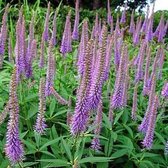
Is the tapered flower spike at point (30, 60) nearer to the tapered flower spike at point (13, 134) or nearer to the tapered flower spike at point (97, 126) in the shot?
the tapered flower spike at point (97, 126)

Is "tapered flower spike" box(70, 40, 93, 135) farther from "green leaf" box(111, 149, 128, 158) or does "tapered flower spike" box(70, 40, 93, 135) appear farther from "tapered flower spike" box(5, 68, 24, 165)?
"green leaf" box(111, 149, 128, 158)

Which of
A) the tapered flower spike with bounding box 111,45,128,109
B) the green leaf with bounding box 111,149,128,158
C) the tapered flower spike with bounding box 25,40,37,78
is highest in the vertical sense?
the tapered flower spike with bounding box 25,40,37,78

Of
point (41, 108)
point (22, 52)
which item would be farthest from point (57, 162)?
point (22, 52)

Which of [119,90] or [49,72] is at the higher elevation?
[49,72]

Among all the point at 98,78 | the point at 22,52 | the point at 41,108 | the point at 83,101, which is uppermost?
the point at 22,52

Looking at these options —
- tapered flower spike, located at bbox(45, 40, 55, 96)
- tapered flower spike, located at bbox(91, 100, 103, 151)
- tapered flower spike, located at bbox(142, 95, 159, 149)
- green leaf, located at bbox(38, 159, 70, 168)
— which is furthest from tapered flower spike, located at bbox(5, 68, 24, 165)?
tapered flower spike, located at bbox(45, 40, 55, 96)

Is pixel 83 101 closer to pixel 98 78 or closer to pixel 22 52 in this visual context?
pixel 98 78

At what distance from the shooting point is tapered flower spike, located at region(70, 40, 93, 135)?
2.82 meters

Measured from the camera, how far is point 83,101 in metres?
3.04

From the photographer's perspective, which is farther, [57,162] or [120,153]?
[120,153]

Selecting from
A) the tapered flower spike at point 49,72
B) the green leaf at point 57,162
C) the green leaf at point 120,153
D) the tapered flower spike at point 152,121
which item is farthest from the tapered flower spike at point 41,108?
the tapered flower spike at point 152,121

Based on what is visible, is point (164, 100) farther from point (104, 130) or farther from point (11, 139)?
point (11, 139)

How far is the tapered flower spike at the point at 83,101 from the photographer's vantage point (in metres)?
2.82

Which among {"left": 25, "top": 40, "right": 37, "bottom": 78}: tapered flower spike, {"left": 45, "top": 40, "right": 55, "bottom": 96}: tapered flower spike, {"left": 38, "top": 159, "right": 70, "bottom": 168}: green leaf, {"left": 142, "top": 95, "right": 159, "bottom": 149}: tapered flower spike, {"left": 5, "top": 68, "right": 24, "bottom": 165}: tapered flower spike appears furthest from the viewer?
{"left": 25, "top": 40, "right": 37, "bottom": 78}: tapered flower spike
